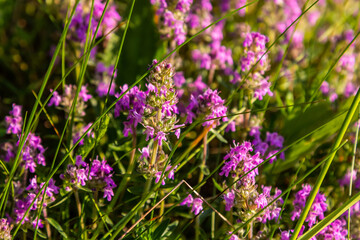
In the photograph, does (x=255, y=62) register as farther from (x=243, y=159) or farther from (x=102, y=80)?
(x=102, y=80)

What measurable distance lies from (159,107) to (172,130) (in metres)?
0.09

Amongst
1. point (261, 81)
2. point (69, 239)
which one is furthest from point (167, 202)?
point (261, 81)

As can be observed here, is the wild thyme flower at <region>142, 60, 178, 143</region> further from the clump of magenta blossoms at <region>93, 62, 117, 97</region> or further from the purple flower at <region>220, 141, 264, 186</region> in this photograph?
the clump of magenta blossoms at <region>93, 62, 117, 97</region>

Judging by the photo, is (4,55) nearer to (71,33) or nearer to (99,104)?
(71,33)

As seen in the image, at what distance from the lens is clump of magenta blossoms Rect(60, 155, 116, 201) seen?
140 cm

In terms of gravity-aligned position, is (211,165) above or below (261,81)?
below

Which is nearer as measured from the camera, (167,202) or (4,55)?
(167,202)

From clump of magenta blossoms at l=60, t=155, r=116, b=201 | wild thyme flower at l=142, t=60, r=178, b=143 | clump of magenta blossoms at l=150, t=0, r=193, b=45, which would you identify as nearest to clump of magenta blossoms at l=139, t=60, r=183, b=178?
wild thyme flower at l=142, t=60, r=178, b=143

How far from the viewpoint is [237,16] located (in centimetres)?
316

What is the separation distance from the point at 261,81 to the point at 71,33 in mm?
1091

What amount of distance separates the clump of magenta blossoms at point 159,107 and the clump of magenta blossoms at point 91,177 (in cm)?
13

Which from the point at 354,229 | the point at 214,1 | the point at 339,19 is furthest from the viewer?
the point at 339,19

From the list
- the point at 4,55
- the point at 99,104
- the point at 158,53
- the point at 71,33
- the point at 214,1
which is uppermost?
the point at 214,1

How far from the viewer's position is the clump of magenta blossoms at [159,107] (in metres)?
1.35
